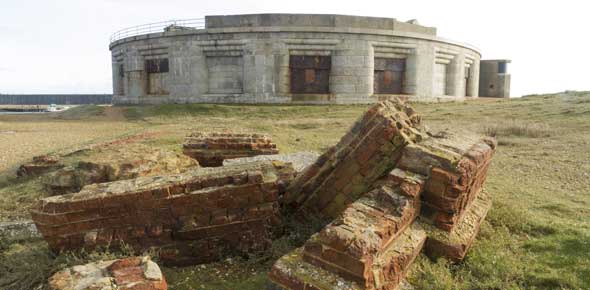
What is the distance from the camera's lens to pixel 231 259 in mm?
3471

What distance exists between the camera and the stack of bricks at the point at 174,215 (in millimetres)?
3061

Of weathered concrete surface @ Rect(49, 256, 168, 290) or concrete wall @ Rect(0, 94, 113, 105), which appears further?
→ concrete wall @ Rect(0, 94, 113, 105)

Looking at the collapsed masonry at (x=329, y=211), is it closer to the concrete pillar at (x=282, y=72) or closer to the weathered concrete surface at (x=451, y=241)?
the weathered concrete surface at (x=451, y=241)

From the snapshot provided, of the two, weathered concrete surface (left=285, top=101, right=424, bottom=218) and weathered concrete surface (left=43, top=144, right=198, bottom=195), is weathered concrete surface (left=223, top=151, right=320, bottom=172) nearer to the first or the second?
weathered concrete surface (left=43, top=144, right=198, bottom=195)

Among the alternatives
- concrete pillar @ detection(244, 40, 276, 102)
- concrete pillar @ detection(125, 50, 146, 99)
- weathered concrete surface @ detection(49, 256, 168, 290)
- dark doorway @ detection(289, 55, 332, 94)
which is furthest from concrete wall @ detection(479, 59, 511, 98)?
weathered concrete surface @ detection(49, 256, 168, 290)

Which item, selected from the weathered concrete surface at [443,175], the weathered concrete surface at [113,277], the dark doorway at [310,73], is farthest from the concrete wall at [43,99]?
the weathered concrete surface at [443,175]

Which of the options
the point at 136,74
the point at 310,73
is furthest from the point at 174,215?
the point at 136,74

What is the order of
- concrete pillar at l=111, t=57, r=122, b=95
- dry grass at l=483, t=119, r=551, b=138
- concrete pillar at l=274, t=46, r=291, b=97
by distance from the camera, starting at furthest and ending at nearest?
concrete pillar at l=111, t=57, r=122, b=95, concrete pillar at l=274, t=46, r=291, b=97, dry grass at l=483, t=119, r=551, b=138

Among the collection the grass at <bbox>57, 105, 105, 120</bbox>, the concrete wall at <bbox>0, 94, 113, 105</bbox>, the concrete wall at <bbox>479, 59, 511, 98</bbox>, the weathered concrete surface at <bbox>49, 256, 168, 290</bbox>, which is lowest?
the weathered concrete surface at <bbox>49, 256, 168, 290</bbox>

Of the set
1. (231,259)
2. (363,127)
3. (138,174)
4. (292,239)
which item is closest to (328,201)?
(292,239)

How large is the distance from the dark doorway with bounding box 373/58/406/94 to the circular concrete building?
2.0 inches

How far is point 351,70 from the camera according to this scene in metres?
18.2

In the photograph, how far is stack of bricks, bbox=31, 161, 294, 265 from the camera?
3061mm

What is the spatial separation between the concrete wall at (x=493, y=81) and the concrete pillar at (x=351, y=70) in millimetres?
15077
